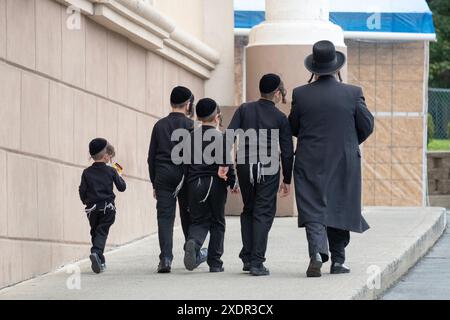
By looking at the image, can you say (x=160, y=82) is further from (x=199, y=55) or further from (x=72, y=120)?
(x=72, y=120)

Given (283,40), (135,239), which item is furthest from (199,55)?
(135,239)

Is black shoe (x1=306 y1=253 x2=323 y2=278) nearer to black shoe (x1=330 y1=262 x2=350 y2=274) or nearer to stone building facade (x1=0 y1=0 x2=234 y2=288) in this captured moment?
black shoe (x1=330 y1=262 x2=350 y2=274)

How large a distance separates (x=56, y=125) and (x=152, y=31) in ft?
11.5

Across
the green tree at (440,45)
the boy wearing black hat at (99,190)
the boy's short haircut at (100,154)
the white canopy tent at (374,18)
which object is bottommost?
the boy wearing black hat at (99,190)

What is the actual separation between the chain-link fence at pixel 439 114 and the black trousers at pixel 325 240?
20.3 metres

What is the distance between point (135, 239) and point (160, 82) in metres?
2.24

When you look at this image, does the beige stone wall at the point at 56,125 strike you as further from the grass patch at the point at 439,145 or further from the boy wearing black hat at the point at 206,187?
the grass patch at the point at 439,145

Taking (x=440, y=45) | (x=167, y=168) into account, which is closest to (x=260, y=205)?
(x=167, y=168)

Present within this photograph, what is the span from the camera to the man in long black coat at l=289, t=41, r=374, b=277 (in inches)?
440

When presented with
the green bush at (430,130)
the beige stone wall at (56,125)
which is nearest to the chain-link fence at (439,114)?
the green bush at (430,130)

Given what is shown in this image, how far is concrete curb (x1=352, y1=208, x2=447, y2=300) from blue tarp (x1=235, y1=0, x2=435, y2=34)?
21.5 ft

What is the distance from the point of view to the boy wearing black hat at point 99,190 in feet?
38.8

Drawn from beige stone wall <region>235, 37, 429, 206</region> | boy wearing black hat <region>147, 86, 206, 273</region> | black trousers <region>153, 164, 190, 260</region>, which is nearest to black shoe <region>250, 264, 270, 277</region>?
boy wearing black hat <region>147, 86, 206, 273</region>

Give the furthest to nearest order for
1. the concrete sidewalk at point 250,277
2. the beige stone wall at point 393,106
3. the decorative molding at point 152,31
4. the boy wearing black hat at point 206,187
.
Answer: the beige stone wall at point 393,106
the decorative molding at point 152,31
the boy wearing black hat at point 206,187
the concrete sidewalk at point 250,277
